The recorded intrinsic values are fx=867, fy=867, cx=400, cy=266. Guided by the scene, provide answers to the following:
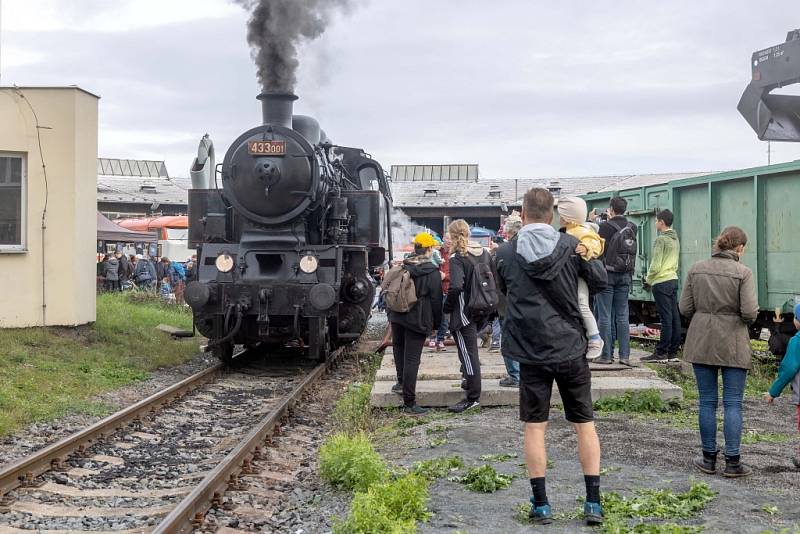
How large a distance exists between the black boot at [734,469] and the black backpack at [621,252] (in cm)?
373

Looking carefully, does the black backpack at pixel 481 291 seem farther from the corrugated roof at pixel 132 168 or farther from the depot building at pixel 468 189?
the corrugated roof at pixel 132 168

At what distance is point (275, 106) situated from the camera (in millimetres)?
12094

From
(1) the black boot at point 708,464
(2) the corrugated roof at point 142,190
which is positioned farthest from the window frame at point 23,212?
(2) the corrugated roof at point 142,190

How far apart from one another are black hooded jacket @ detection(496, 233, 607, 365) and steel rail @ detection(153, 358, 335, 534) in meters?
2.03

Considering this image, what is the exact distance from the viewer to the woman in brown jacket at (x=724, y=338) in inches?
Answer: 221

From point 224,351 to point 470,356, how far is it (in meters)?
5.15

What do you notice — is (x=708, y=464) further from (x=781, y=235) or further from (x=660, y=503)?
(x=781, y=235)

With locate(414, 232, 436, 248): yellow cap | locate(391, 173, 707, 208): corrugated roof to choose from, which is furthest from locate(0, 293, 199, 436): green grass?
locate(391, 173, 707, 208): corrugated roof

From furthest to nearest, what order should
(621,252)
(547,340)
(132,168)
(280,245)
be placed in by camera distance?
(132,168) < (280,245) < (621,252) < (547,340)

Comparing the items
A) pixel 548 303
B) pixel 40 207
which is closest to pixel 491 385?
pixel 548 303

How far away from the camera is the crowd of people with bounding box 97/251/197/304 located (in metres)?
24.2

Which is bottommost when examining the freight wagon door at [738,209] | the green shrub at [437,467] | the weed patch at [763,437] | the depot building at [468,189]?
the green shrub at [437,467]

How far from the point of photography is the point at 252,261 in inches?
454

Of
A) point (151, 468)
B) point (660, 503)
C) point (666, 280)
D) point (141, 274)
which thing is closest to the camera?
point (660, 503)
